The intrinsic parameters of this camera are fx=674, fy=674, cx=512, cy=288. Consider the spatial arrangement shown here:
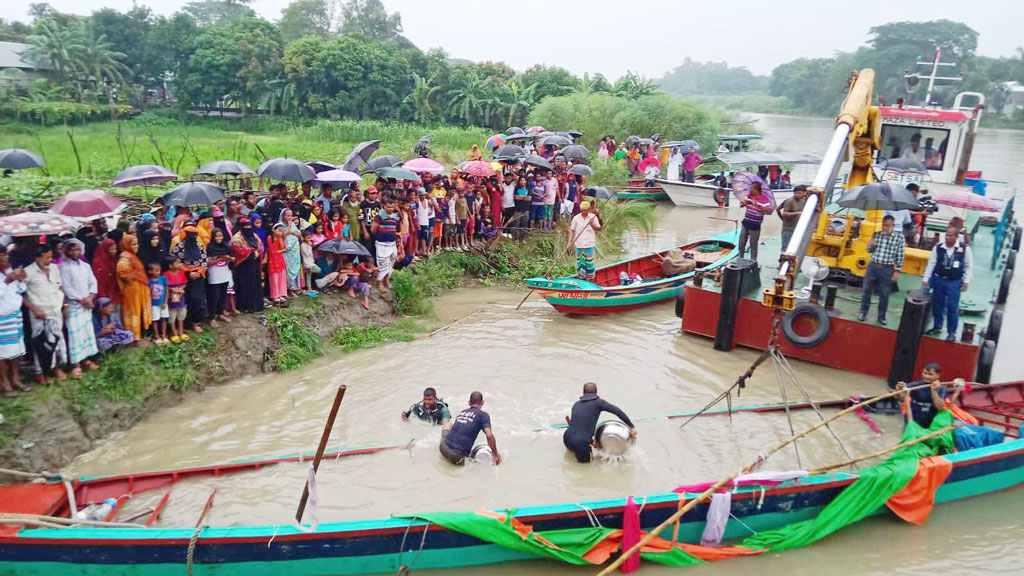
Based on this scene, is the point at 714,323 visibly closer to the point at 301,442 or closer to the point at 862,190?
the point at 862,190

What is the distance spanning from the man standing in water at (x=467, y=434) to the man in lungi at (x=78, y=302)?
4.15 meters

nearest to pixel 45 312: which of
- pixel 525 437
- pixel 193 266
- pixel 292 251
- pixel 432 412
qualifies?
pixel 193 266

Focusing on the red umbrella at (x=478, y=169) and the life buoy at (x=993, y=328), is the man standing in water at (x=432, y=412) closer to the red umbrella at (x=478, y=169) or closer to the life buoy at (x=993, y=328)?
the red umbrella at (x=478, y=169)

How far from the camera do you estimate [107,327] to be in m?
7.76

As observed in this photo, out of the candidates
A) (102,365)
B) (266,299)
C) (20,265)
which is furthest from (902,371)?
(20,265)

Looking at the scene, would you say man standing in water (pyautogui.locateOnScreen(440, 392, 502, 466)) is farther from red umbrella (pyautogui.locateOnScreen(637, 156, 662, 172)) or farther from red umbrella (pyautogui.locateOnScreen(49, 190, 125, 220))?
red umbrella (pyautogui.locateOnScreen(637, 156, 662, 172))

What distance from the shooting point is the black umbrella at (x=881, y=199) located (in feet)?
30.6

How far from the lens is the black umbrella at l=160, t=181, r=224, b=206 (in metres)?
8.26

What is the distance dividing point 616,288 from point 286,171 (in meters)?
5.86

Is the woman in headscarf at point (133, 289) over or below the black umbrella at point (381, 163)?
below

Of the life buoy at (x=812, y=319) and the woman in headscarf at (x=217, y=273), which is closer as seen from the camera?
the woman in headscarf at (x=217, y=273)

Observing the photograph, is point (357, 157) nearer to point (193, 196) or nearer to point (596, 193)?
point (596, 193)

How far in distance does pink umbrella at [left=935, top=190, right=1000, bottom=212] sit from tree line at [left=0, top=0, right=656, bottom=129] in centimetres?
2651

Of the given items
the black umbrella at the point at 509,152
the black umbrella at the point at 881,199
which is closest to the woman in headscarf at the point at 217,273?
the black umbrella at the point at 881,199
